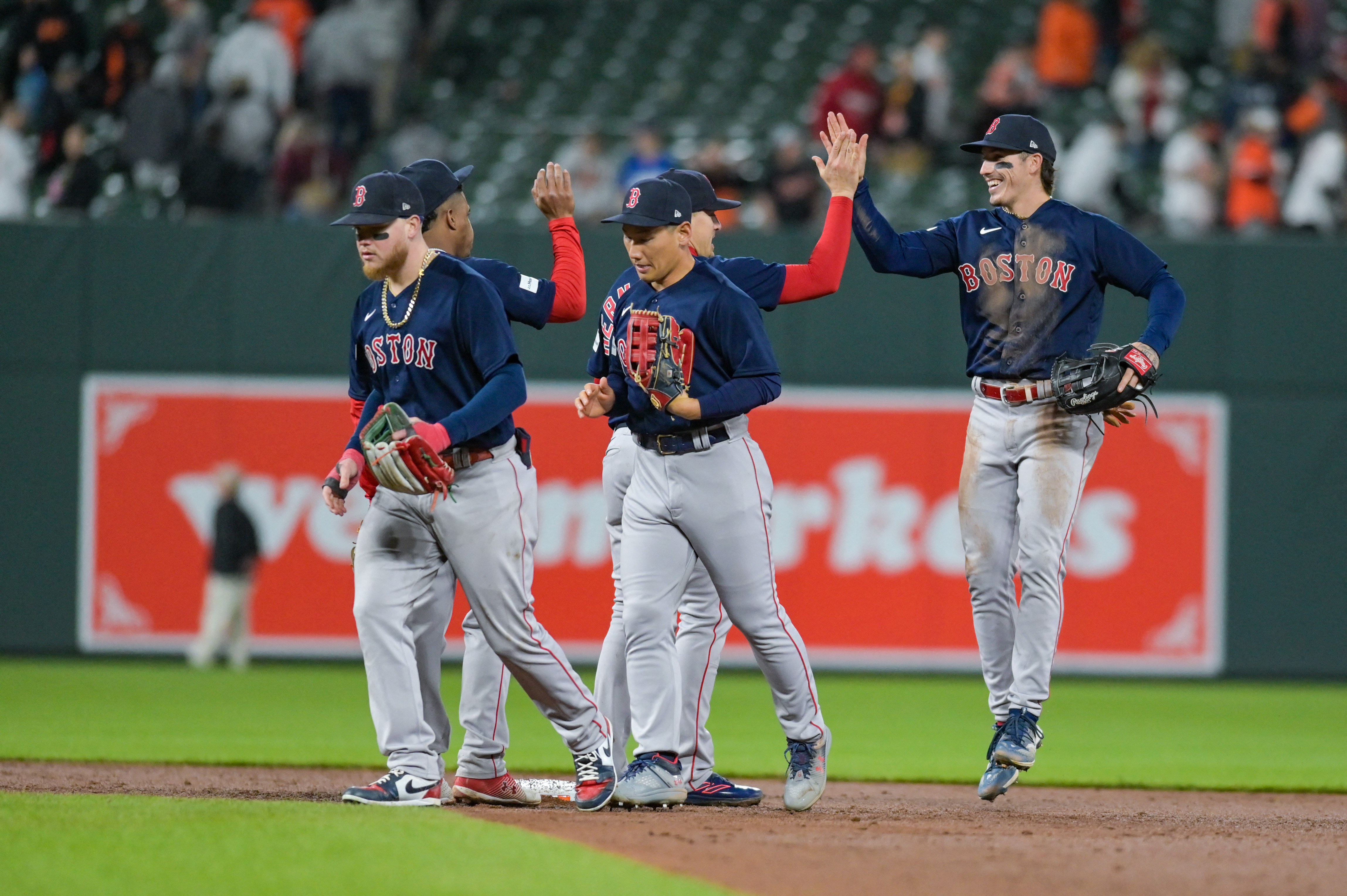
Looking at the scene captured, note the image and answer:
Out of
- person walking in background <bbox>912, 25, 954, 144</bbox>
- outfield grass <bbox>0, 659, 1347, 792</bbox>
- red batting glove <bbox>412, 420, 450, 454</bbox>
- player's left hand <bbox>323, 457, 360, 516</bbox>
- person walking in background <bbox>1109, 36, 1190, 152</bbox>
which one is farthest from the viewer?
person walking in background <bbox>1109, 36, 1190, 152</bbox>

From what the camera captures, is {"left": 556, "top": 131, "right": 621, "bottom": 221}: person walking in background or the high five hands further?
{"left": 556, "top": 131, "right": 621, "bottom": 221}: person walking in background

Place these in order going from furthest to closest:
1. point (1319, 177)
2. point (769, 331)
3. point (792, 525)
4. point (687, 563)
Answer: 1. point (1319, 177)
2. point (769, 331)
3. point (792, 525)
4. point (687, 563)

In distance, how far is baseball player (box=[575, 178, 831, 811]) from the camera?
5.47 metres

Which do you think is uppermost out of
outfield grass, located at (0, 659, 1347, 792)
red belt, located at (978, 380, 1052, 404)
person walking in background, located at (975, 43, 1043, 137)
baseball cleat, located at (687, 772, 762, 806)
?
→ person walking in background, located at (975, 43, 1043, 137)

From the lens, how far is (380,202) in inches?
208

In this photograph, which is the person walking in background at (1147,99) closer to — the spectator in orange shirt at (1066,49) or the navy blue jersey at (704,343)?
the spectator in orange shirt at (1066,49)

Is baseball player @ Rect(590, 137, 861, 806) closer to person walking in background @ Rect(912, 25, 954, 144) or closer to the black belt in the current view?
the black belt

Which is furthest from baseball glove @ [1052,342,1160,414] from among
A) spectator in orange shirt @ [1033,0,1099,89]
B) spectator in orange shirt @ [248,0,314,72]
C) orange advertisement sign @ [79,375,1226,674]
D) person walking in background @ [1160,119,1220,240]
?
spectator in orange shirt @ [248,0,314,72]

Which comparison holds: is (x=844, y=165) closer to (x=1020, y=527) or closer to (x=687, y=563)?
(x=1020, y=527)

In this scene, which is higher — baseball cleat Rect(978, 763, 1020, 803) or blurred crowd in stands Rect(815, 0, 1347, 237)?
blurred crowd in stands Rect(815, 0, 1347, 237)

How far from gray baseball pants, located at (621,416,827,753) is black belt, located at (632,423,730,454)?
0.06 ft

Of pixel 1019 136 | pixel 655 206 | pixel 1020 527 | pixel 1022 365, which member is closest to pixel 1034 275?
pixel 1022 365

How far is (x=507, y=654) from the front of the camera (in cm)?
535

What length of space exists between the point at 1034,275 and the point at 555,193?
1.73m
